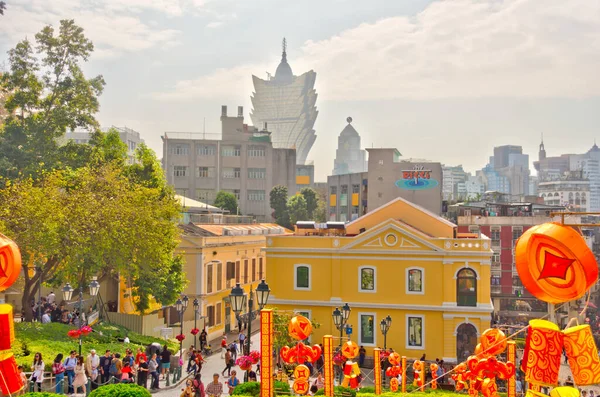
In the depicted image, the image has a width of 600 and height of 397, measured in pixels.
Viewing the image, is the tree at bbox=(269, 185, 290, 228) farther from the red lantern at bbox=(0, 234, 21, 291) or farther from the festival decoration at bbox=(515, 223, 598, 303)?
the festival decoration at bbox=(515, 223, 598, 303)

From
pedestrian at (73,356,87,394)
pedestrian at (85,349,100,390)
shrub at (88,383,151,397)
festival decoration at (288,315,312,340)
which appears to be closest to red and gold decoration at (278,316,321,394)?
festival decoration at (288,315,312,340)

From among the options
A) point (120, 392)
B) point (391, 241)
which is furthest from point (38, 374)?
point (391, 241)

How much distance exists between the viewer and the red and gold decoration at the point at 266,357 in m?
Result: 13.8

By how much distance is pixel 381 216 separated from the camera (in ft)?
125

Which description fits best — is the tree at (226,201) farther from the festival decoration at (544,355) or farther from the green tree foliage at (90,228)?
the festival decoration at (544,355)

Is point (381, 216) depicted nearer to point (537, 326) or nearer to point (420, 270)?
point (420, 270)

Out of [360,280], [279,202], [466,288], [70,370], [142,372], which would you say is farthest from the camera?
[279,202]

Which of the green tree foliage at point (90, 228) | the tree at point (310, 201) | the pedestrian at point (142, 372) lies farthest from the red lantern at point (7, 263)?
the tree at point (310, 201)

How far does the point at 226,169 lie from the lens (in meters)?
87.1

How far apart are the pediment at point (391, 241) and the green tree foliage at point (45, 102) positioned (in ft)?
53.1

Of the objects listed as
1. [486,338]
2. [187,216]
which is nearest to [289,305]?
[187,216]

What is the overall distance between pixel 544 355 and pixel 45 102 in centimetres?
3283

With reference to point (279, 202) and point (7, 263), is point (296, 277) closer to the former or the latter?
point (7, 263)

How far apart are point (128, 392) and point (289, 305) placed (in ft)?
70.2
